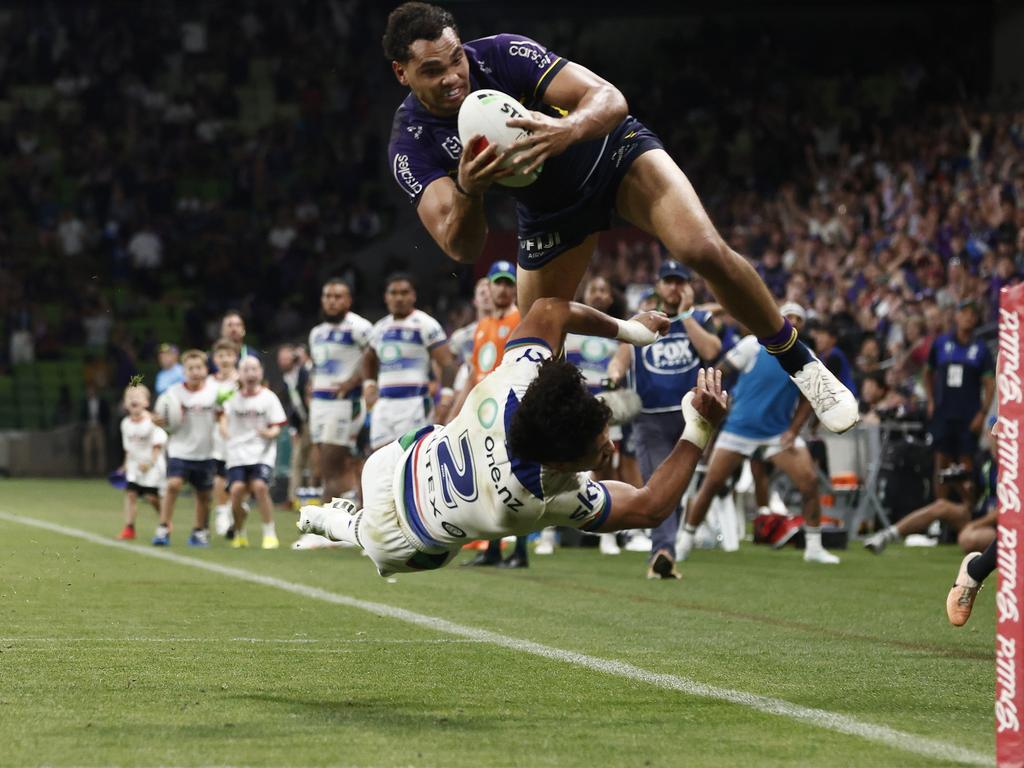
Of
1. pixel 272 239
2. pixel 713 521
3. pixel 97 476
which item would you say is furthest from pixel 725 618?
pixel 272 239

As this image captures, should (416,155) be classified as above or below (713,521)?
above

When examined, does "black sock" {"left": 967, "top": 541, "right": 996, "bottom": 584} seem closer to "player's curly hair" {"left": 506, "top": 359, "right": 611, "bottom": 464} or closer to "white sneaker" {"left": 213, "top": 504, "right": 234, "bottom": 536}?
"player's curly hair" {"left": 506, "top": 359, "right": 611, "bottom": 464}

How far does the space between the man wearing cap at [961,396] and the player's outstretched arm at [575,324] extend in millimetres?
8809

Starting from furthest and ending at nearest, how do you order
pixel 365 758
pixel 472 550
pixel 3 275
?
1. pixel 3 275
2. pixel 472 550
3. pixel 365 758

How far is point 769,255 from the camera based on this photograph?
76.3 feet

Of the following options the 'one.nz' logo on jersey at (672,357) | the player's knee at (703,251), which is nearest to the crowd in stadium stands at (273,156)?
the 'one.nz' logo on jersey at (672,357)

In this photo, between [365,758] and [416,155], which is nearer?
[365,758]

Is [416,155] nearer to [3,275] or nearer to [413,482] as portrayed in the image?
[413,482]

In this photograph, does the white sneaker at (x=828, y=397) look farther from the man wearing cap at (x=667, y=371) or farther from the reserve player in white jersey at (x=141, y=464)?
the reserve player in white jersey at (x=141, y=464)

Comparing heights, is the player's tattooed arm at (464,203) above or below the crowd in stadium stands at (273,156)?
below

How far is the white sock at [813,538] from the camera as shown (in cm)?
1406

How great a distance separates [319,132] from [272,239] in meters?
2.83

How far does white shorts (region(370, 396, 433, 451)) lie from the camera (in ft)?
46.2

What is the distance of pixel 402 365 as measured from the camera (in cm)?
1421
